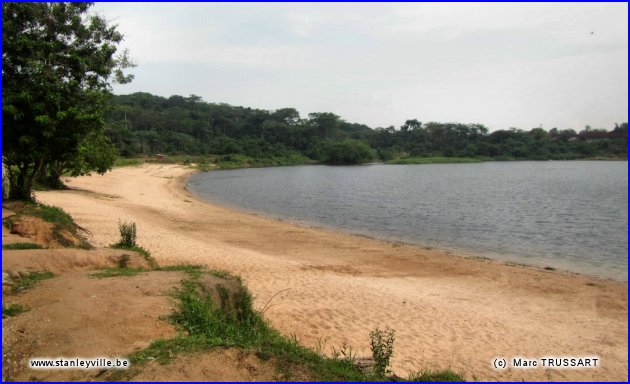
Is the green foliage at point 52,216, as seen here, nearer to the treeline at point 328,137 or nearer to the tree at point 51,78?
the tree at point 51,78

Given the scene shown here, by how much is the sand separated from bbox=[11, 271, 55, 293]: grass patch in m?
4.29

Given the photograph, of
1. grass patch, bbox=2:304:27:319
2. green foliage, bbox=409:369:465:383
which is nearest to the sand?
green foliage, bbox=409:369:465:383

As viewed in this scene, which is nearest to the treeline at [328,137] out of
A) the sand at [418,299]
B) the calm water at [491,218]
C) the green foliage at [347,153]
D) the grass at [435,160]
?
the green foliage at [347,153]

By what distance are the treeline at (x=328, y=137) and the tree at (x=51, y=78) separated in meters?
99.1

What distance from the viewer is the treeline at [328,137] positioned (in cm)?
11950

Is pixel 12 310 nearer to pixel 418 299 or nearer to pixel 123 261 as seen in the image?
pixel 123 261

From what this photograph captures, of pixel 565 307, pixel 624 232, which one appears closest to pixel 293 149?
pixel 624 232

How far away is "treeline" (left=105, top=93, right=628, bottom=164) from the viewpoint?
392 ft

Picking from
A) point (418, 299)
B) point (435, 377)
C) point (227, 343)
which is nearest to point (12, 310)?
point (227, 343)

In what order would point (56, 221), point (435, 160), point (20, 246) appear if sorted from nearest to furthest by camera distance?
1. point (20, 246)
2. point (56, 221)
3. point (435, 160)

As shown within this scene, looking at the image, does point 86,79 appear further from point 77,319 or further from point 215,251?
point 77,319

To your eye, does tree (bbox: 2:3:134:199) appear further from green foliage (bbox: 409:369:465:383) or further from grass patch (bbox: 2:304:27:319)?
green foliage (bbox: 409:369:465:383)

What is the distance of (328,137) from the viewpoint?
472 ft

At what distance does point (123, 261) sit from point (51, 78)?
18.9 ft
